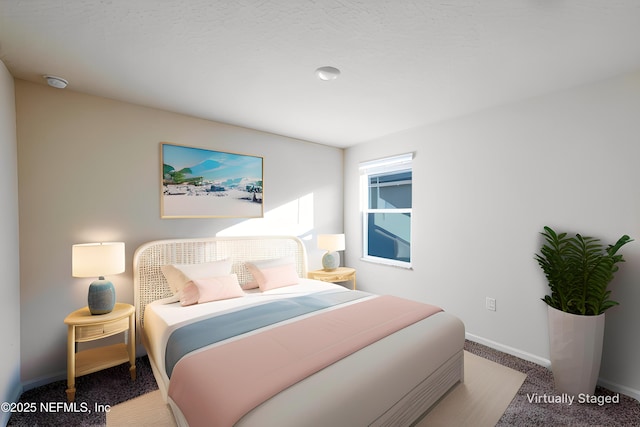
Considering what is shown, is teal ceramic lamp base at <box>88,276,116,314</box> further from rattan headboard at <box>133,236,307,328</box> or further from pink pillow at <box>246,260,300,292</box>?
pink pillow at <box>246,260,300,292</box>

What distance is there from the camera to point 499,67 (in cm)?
204

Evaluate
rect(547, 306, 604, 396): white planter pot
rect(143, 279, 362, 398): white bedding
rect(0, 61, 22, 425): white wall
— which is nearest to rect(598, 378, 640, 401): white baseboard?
rect(547, 306, 604, 396): white planter pot

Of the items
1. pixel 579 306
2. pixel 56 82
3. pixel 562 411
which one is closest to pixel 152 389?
pixel 56 82

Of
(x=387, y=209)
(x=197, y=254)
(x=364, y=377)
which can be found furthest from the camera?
(x=387, y=209)

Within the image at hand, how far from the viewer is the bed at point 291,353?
51.1 inches

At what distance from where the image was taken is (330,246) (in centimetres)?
378

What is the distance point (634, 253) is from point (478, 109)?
5.58ft

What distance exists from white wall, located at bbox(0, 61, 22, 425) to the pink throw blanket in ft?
4.25

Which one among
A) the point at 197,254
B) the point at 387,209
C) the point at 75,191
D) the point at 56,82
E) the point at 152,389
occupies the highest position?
the point at 56,82

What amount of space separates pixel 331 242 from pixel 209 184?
167 centimetres

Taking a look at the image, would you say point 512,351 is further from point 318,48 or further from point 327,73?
point 318,48

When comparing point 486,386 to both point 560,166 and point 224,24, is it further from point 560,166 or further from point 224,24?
point 224,24

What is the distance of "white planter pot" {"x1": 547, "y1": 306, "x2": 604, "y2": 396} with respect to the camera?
6.63ft

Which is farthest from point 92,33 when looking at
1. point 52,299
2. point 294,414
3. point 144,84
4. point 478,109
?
point 478,109
